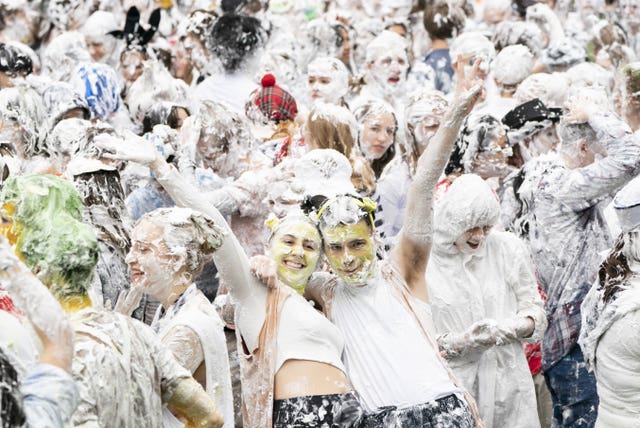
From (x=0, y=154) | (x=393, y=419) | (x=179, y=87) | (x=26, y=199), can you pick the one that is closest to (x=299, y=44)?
(x=179, y=87)

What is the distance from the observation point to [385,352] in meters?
5.58

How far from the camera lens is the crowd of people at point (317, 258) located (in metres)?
4.30

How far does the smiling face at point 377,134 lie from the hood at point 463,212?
2063 mm

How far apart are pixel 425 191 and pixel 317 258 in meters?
0.55

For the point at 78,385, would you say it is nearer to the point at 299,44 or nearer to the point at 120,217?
the point at 120,217

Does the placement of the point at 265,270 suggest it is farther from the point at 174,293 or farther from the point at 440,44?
the point at 440,44

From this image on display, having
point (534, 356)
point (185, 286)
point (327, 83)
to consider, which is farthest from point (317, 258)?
point (327, 83)

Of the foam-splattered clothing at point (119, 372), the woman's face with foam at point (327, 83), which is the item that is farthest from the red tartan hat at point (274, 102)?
the foam-splattered clothing at point (119, 372)

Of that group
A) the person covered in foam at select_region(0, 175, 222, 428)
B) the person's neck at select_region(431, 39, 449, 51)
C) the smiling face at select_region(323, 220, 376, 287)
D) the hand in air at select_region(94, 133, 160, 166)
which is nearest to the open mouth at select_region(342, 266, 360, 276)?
the smiling face at select_region(323, 220, 376, 287)

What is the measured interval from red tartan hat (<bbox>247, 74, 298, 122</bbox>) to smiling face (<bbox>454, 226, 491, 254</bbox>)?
108 inches

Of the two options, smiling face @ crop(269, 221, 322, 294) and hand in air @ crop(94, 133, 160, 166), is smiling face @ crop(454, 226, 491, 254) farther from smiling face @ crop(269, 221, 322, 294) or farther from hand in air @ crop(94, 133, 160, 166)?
hand in air @ crop(94, 133, 160, 166)

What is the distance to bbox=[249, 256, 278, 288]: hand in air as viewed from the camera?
5.46m

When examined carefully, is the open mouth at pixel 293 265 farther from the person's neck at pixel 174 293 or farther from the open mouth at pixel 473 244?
the open mouth at pixel 473 244

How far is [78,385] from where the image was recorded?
407 centimetres
